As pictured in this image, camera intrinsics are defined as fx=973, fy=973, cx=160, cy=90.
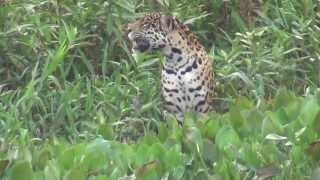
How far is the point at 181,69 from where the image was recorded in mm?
7195

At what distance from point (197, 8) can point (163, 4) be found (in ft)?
1.22

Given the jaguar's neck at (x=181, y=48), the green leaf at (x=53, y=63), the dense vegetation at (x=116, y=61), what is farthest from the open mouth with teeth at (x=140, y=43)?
the green leaf at (x=53, y=63)

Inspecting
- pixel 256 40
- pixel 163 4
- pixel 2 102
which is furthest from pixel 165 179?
pixel 163 4

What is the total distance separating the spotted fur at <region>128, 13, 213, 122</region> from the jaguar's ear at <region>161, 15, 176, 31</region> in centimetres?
4

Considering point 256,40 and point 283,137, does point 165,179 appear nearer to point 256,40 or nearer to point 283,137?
point 283,137

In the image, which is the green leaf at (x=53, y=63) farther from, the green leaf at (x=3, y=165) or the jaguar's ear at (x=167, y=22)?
the green leaf at (x=3, y=165)

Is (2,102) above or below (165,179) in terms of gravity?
below

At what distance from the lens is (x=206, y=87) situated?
7.21 m

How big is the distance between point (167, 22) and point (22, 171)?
12.7 feet

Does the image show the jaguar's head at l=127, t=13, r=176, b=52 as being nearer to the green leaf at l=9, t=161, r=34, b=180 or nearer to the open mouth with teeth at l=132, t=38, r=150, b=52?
the open mouth with teeth at l=132, t=38, r=150, b=52

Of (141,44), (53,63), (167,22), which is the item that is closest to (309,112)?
(167,22)

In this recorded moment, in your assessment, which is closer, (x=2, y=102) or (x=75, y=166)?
(x=75, y=166)

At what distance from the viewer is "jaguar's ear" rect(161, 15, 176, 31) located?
7.05m

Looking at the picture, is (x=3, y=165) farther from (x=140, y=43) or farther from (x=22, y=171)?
(x=140, y=43)
